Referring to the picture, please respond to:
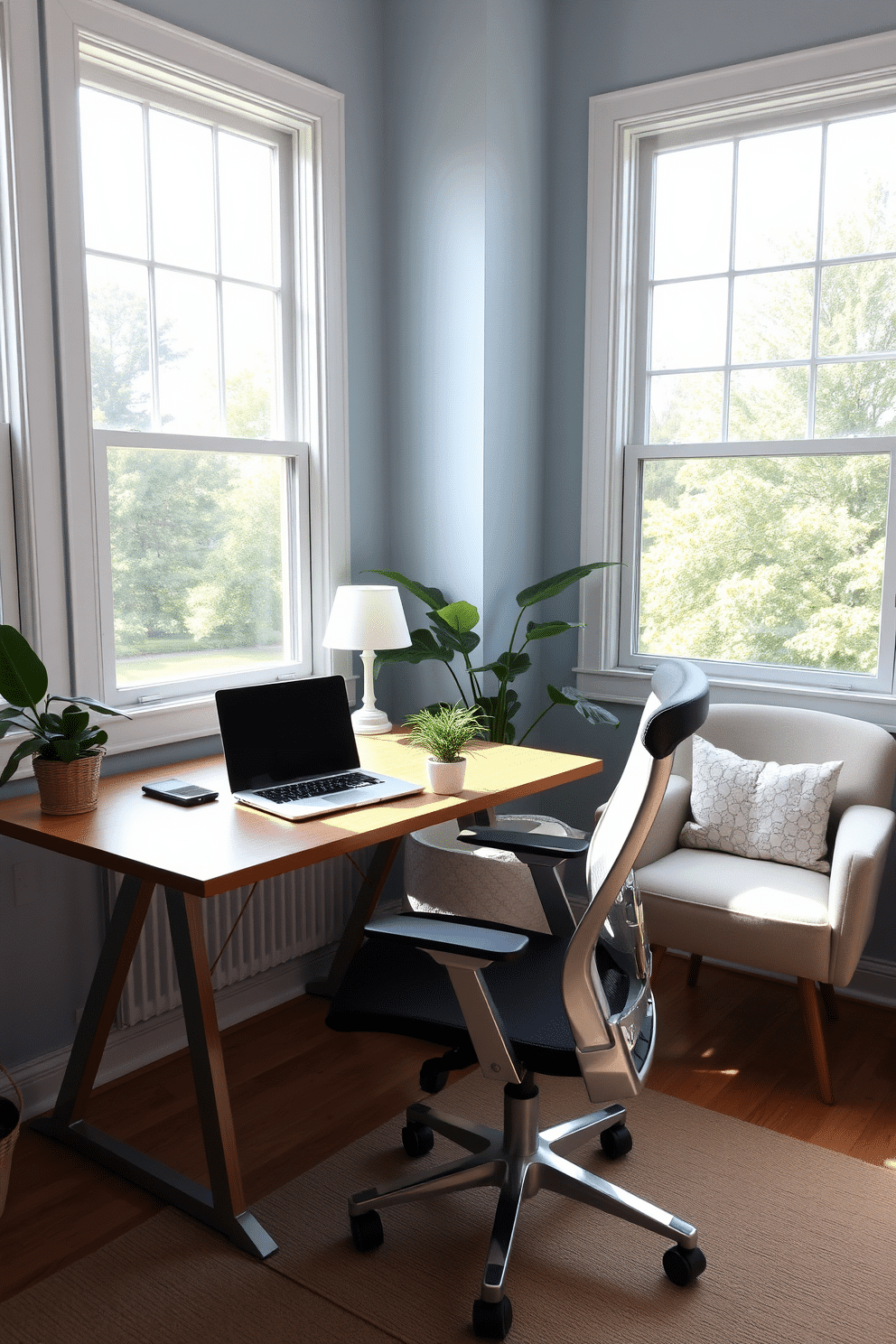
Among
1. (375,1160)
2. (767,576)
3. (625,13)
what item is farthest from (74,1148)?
(625,13)

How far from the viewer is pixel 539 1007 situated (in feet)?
5.98

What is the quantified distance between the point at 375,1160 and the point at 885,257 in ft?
8.67

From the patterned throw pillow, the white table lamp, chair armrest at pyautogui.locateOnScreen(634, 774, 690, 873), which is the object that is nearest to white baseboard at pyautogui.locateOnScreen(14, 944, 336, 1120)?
the white table lamp

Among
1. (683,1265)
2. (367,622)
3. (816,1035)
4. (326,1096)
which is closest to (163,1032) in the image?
(326,1096)

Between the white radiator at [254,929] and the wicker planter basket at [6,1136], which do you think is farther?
the white radiator at [254,929]

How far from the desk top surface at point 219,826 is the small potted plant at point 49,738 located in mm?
48

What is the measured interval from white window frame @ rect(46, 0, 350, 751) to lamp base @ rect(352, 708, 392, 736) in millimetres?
262

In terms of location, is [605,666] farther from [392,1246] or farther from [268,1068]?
[392,1246]

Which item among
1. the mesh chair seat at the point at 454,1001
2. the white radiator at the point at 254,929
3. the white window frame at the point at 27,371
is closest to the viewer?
the mesh chair seat at the point at 454,1001

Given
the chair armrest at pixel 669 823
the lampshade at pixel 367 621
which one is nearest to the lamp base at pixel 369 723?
the lampshade at pixel 367 621

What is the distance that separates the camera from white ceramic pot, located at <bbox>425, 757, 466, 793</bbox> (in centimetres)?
237

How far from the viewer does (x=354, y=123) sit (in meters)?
3.12

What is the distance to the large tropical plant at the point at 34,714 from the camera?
2.09 metres

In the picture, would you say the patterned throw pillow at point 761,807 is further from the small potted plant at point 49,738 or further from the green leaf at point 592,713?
the small potted plant at point 49,738
